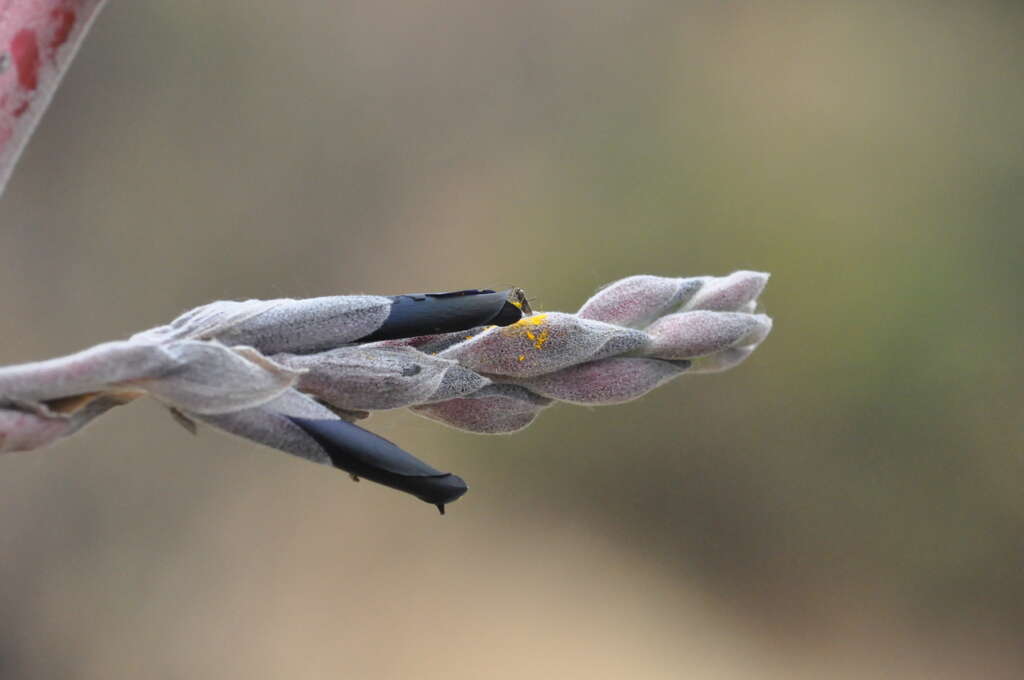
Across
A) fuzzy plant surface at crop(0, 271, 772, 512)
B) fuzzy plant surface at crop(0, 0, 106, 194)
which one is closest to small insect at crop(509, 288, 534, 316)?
fuzzy plant surface at crop(0, 271, 772, 512)

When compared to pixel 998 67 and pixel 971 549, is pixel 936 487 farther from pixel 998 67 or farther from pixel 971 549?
pixel 998 67

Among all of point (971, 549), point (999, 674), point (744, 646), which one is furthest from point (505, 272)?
point (999, 674)

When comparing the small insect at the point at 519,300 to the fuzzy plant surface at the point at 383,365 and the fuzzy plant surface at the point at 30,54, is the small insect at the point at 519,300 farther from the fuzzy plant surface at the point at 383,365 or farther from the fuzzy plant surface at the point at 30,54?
the fuzzy plant surface at the point at 30,54

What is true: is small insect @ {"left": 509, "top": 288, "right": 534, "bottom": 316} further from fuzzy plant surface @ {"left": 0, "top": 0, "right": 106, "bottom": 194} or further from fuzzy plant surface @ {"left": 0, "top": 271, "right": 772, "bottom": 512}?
fuzzy plant surface @ {"left": 0, "top": 0, "right": 106, "bottom": 194}

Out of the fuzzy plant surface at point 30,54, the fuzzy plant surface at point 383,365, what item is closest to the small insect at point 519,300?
the fuzzy plant surface at point 383,365

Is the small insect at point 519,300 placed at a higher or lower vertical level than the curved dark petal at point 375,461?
higher

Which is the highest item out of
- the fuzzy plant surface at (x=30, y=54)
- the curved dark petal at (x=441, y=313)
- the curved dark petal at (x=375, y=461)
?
the fuzzy plant surface at (x=30, y=54)

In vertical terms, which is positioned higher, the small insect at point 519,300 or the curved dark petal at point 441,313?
the small insect at point 519,300
